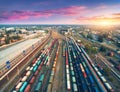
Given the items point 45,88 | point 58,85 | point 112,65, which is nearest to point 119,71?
point 112,65

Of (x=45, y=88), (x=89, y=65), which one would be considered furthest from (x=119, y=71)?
(x=45, y=88)

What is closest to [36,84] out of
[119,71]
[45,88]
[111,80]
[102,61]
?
[45,88]

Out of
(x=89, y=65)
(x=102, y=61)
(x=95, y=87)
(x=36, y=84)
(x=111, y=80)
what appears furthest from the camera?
(x=102, y=61)

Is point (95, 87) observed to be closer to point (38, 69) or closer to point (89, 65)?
point (89, 65)

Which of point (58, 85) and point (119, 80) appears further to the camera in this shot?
point (119, 80)

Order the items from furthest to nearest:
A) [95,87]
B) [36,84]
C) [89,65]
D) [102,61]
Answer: [102,61], [89,65], [36,84], [95,87]

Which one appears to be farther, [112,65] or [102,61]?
[102,61]

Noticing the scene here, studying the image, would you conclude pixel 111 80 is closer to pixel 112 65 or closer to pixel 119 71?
pixel 119 71

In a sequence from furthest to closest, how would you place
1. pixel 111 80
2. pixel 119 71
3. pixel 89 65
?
pixel 89 65
pixel 119 71
pixel 111 80

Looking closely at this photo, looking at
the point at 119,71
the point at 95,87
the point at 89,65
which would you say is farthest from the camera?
the point at 89,65
